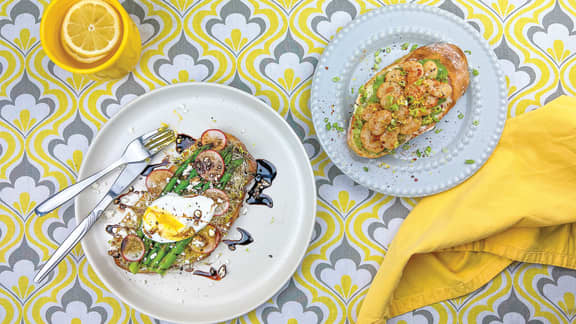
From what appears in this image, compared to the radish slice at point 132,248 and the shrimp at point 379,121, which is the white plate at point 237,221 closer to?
the radish slice at point 132,248

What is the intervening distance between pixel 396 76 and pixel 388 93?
75 millimetres

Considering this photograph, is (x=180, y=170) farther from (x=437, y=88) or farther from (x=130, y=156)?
(x=437, y=88)

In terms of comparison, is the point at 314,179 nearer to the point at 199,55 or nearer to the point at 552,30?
the point at 199,55

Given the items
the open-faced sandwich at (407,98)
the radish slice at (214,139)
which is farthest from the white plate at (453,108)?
the radish slice at (214,139)

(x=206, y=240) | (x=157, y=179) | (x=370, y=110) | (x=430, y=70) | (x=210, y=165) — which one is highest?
(x=430, y=70)

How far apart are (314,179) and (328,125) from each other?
0.23 metres

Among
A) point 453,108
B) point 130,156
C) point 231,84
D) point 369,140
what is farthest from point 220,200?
point 453,108

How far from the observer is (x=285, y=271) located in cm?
159

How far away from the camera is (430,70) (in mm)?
1460

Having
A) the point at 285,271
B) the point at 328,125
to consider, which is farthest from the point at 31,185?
the point at 328,125

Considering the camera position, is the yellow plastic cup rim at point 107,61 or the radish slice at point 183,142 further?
the radish slice at point 183,142

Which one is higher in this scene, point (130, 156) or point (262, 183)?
point (262, 183)

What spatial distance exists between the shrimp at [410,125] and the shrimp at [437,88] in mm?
113

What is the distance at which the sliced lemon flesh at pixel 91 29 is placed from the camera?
144 cm
